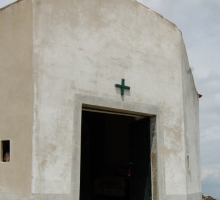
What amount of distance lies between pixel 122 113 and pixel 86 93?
4.03 feet

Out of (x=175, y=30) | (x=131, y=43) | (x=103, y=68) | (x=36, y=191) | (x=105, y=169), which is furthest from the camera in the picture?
Result: (x=105, y=169)

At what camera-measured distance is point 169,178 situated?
9.00 metres

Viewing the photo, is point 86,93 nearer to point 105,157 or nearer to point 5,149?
point 5,149

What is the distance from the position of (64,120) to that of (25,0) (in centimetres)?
249

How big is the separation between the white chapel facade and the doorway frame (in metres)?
0.02

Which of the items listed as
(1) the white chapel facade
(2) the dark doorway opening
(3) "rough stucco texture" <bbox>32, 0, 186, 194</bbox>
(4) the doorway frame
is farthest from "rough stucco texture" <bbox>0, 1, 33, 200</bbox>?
(2) the dark doorway opening

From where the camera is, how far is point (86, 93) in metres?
8.04

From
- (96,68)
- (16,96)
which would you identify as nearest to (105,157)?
(96,68)

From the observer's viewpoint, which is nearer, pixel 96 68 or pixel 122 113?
pixel 96 68

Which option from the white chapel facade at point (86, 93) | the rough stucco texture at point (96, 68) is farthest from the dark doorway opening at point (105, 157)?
the rough stucco texture at point (96, 68)

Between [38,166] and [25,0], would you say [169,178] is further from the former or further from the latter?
[25,0]

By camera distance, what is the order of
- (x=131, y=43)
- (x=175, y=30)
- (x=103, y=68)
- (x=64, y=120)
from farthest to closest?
1. (x=175, y=30)
2. (x=131, y=43)
3. (x=103, y=68)
4. (x=64, y=120)

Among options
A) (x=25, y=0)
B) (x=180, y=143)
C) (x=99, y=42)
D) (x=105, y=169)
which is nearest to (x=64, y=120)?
(x=99, y=42)

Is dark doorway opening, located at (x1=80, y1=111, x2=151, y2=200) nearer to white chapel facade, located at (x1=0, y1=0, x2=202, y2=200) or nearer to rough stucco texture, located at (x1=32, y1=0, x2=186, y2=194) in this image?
white chapel facade, located at (x1=0, y1=0, x2=202, y2=200)
